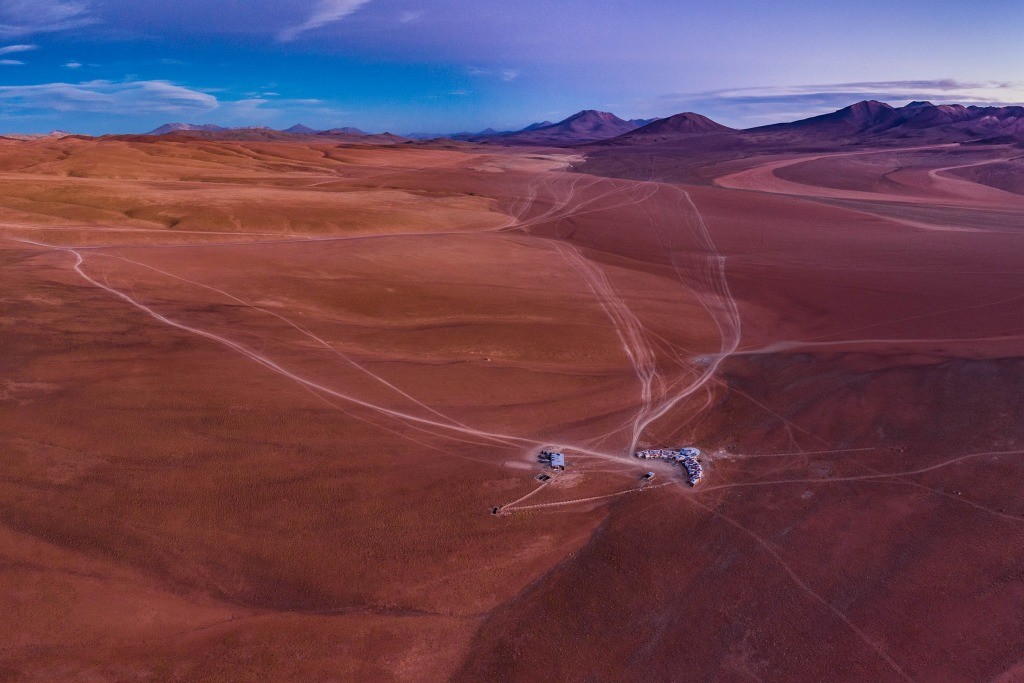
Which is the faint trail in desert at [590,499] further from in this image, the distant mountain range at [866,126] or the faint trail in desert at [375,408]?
the distant mountain range at [866,126]

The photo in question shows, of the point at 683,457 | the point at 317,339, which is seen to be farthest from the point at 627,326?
the point at 317,339

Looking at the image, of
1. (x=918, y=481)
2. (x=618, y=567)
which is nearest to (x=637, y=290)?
(x=918, y=481)

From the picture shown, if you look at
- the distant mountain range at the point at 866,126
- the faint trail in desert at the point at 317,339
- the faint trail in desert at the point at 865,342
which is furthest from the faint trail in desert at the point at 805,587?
the distant mountain range at the point at 866,126

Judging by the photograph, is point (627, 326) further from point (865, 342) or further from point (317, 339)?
point (317, 339)

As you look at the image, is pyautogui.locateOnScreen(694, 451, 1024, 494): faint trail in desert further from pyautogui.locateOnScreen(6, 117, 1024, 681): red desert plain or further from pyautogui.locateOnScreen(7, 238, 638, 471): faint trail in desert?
pyautogui.locateOnScreen(7, 238, 638, 471): faint trail in desert

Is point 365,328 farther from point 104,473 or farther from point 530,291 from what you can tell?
point 104,473

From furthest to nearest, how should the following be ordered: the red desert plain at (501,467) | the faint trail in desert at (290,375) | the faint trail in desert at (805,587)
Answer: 1. the faint trail in desert at (290,375)
2. the red desert plain at (501,467)
3. the faint trail in desert at (805,587)

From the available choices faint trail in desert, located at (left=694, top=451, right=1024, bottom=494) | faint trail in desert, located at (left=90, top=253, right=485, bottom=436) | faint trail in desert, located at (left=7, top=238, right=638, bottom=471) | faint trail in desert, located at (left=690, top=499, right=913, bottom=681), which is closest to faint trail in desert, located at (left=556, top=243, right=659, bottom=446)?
faint trail in desert, located at (left=7, top=238, right=638, bottom=471)
